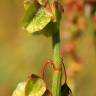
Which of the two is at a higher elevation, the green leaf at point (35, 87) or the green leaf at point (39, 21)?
the green leaf at point (39, 21)

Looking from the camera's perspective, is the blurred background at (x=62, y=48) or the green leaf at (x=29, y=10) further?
the blurred background at (x=62, y=48)

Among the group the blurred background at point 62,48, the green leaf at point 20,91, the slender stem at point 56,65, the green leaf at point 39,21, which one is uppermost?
the green leaf at point 39,21

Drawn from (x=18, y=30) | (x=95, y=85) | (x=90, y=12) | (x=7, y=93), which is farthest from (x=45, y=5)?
(x=18, y=30)

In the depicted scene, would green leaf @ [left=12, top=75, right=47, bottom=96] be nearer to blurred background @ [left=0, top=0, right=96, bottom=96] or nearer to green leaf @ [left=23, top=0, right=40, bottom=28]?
green leaf @ [left=23, top=0, right=40, bottom=28]

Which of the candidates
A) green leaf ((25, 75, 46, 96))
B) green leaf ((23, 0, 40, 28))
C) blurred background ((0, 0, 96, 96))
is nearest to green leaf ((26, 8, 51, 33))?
green leaf ((23, 0, 40, 28))

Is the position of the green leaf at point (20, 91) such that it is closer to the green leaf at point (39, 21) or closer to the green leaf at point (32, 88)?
the green leaf at point (32, 88)

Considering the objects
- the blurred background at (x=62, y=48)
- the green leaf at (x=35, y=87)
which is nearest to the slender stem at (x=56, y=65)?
the green leaf at (x=35, y=87)

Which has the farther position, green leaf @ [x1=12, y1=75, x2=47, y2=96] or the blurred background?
the blurred background
